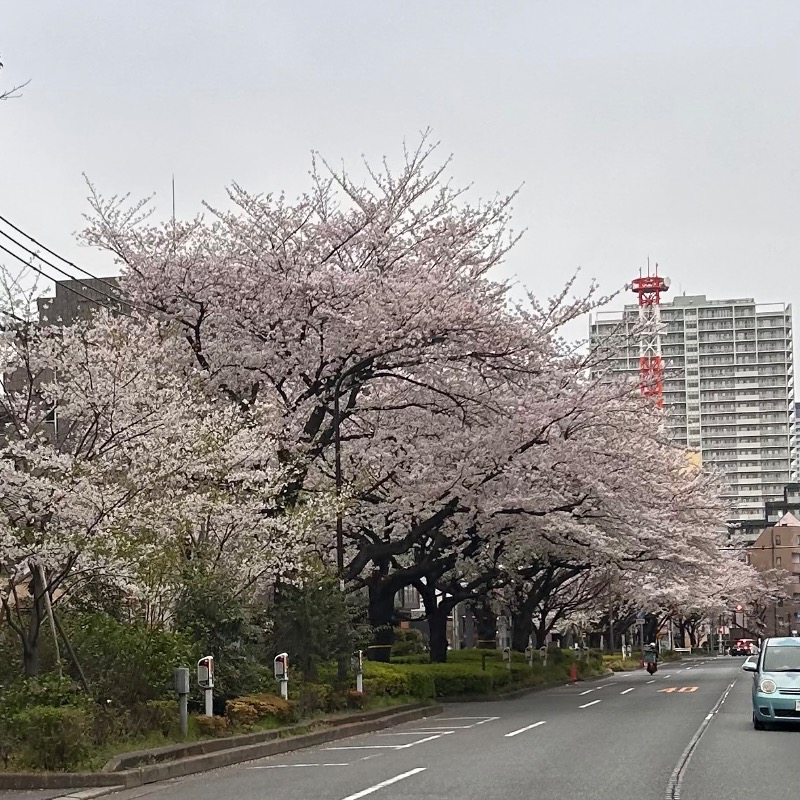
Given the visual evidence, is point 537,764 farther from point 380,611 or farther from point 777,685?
point 380,611

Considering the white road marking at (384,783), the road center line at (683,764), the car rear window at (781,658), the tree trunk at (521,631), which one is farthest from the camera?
the tree trunk at (521,631)

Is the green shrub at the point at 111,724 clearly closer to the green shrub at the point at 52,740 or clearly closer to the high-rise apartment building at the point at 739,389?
the green shrub at the point at 52,740

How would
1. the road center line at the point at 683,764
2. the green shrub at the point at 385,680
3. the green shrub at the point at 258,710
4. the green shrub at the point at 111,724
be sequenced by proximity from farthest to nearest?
the green shrub at the point at 385,680, the green shrub at the point at 258,710, the green shrub at the point at 111,724, the road center line at the point at 683,764

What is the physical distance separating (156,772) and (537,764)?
4554 mm

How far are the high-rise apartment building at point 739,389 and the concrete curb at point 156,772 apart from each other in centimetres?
16459

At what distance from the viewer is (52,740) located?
12.4 metres

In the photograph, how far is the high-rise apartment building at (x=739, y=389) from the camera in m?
182

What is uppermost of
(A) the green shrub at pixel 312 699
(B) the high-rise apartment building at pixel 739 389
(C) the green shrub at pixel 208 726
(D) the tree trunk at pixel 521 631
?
(B) the high-rise apartment building at pixel 739 389

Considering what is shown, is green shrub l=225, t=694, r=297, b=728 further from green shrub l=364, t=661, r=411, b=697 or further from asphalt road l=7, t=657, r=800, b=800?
green shrub l=364, t=661, r=411, b=697

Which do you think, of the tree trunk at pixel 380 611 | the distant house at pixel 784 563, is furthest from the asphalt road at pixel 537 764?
the distant house at pixel 784 563

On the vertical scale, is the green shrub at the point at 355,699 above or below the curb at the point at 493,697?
above

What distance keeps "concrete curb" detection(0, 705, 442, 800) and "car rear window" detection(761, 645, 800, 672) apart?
737 centimetres

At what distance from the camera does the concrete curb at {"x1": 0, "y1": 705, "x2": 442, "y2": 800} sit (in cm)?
1205

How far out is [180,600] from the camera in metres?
17.7
